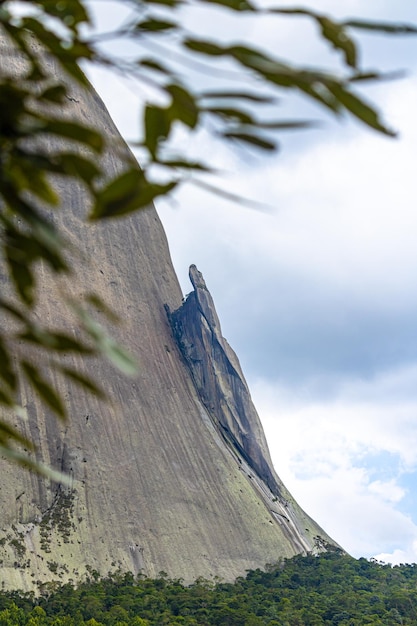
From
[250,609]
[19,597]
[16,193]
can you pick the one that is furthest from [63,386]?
[16,193]

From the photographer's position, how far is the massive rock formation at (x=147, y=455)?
167ft

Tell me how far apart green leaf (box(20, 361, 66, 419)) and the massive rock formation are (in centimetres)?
4246

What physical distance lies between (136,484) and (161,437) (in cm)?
489

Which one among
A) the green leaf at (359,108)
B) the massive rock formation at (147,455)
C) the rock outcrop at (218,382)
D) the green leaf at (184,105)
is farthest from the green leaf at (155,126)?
the rock outcrop at (218,382)

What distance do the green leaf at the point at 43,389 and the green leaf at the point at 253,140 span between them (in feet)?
1.71

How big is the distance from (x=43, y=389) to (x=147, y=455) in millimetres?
57386

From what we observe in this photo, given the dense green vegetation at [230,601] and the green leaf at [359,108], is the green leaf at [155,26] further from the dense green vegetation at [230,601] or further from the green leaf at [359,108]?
the dense green vegetation at [230,601]

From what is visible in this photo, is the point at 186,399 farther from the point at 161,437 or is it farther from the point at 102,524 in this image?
the point at 102,524

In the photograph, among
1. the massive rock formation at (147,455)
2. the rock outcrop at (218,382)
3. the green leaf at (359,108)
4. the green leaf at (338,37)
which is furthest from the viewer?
the rock outcrop at (218,382)

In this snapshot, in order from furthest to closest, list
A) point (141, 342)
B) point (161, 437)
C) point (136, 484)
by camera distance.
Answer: point (141, 342), point (161, 437), point (136, 484)

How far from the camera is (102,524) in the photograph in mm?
52250

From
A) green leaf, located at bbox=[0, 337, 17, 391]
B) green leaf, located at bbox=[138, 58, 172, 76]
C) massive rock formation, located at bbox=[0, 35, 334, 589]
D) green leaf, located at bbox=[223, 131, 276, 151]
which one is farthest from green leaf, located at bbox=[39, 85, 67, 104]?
massive rock formation, located at bbox=[0, 35, 334, 589]

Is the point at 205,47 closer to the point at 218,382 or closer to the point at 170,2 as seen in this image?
the point at 170,2

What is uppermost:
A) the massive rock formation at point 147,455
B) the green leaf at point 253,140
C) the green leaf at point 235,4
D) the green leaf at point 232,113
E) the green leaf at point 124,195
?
the massive rock formation at point 147,455
